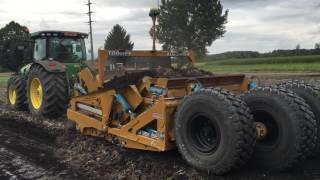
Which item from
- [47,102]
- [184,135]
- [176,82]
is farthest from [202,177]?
[47,102]

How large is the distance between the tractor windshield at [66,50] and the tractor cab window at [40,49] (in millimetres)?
154

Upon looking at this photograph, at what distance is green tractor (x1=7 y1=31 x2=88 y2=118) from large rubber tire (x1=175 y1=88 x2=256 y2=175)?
503 cm

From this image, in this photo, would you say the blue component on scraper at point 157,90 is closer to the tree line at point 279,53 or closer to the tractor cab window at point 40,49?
the tractor cab window at point 40,49

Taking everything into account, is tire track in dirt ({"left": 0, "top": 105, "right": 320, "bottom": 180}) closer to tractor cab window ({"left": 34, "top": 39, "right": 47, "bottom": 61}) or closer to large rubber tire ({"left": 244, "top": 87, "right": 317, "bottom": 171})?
large rubber tire ({"left": 244, "top": 87, "right": 317, "bottom": 171})

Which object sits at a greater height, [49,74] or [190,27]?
[190,27]

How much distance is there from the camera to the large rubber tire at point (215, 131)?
5422mm

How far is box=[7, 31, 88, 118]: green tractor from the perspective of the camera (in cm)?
1091

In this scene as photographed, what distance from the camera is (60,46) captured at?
1235 cm

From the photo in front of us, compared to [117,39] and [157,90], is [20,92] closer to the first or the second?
[157,90]

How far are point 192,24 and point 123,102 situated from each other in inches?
2102

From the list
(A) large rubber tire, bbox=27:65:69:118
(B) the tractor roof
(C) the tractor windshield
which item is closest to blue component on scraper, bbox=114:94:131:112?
(A) large rubber tire, bbox=27:65:69:118

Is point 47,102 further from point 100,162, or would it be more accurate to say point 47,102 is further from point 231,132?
point 231,132

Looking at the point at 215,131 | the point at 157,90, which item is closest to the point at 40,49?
the point at 157,90

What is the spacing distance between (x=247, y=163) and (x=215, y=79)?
5.40 feet
